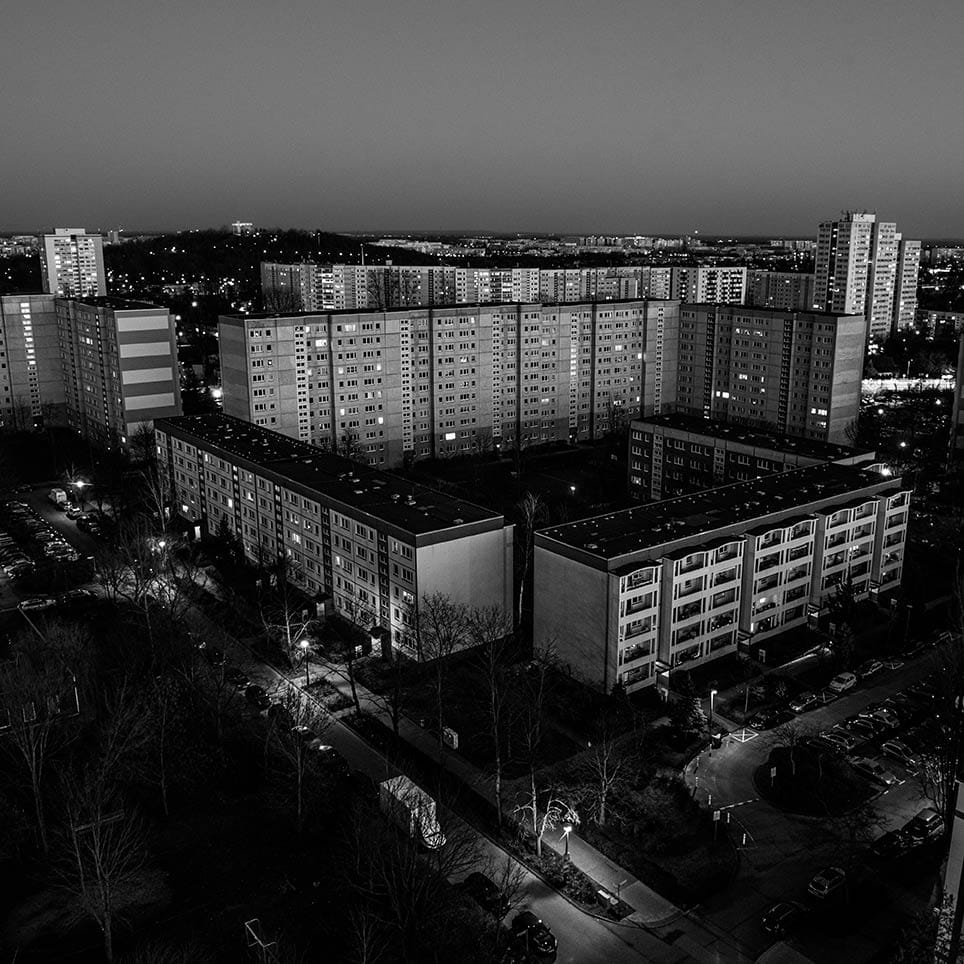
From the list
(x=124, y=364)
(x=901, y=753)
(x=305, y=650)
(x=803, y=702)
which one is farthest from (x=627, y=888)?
(x=124, y=364)

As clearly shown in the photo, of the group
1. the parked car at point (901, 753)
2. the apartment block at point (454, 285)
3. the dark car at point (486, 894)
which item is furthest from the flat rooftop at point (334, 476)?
the apartment block at point (454, 285)

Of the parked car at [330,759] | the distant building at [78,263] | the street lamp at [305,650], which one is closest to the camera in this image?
the parked car at [330,759]

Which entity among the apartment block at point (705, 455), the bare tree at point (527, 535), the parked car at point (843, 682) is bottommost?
the parked car at point (843, 682)

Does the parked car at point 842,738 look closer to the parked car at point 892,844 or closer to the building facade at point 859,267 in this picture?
the parked car at point 892,844

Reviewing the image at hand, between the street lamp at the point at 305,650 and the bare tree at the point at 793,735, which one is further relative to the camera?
the street lamp at the point at 305,650

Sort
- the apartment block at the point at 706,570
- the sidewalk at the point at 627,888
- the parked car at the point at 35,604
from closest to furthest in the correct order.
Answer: the sidewalk at the point at 627,888, the apartment block at the point at 706,570, the parked car at the point at 35,604

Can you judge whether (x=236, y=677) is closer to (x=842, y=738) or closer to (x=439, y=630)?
(x=439, y=630)
